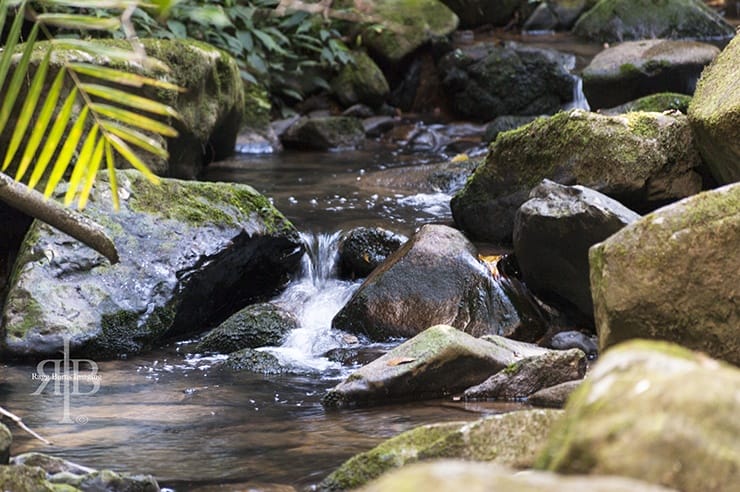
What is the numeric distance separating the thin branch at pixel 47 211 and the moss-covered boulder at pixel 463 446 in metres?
2.20

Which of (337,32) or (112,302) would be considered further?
(337,32)

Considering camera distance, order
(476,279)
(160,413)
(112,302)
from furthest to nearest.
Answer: (476,279), (112,302), (160,413)

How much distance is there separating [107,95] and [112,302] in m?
4.04

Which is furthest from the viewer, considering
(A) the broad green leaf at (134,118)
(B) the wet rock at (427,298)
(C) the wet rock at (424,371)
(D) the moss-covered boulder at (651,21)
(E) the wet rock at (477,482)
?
(D) the moss-covered boulder at (651,21)

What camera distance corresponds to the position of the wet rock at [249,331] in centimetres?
650

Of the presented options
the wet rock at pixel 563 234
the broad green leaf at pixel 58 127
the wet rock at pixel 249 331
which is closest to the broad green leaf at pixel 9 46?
the broad green leaf at pixel 58 127

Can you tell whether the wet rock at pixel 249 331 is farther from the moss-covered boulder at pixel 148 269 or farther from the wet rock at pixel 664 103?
the wet rock at pixel 664 103

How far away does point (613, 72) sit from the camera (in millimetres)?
11492

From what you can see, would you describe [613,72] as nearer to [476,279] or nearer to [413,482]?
[476,279]

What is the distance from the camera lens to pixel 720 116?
21.3 ft

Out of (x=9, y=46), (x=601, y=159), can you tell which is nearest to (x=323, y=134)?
(x=601, y=159)

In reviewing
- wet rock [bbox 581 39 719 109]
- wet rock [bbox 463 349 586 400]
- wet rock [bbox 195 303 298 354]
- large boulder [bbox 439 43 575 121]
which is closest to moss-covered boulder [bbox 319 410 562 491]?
wet rock [bbox 463 349 586 400]

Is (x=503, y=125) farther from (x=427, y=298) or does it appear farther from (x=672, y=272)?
(x=672, y=272)

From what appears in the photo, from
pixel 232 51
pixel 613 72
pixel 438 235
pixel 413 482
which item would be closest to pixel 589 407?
pixel 413 482
